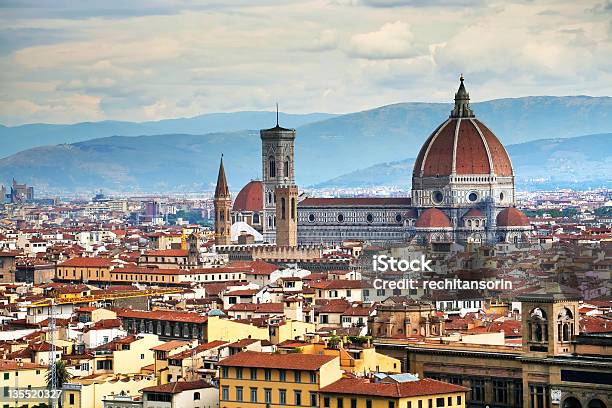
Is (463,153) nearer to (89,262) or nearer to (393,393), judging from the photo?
(89,262)

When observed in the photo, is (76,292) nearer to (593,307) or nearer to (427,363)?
(593,307)

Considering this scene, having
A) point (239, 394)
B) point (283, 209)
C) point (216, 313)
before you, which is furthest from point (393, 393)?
point (283, 209)

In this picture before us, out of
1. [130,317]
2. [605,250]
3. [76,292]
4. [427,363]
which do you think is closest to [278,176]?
[605,250]

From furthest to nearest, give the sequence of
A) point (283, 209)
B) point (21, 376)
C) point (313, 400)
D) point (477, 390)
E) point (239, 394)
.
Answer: point (283, 209) → point (21, 376) → point (477, 390) → point (239, 394) → point (313, 400)

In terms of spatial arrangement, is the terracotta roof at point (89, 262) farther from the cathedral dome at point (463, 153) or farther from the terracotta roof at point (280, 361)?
the terracotta roof at point (280, 361)

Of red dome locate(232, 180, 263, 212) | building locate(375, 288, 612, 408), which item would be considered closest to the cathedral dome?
red dome locate(232, 180, 263, 212)

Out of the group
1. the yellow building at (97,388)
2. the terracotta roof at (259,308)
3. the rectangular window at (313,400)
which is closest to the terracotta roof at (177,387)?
the yellow building at (97,388)
